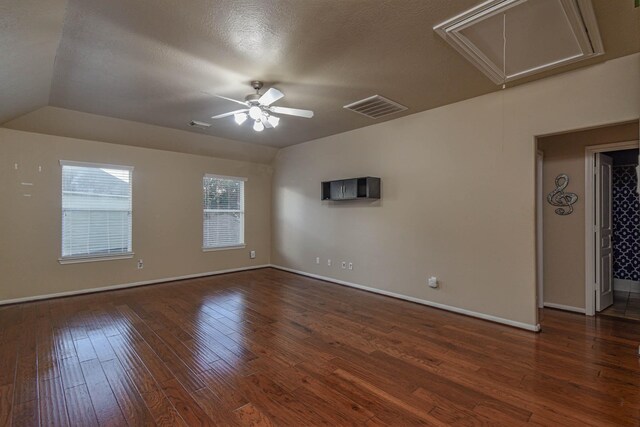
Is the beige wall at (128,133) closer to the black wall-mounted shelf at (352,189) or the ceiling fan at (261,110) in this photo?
the black wall-mounted shelf at (352,189)

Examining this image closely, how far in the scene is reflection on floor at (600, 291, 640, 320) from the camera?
388 centimetres

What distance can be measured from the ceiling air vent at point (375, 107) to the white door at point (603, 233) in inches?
104

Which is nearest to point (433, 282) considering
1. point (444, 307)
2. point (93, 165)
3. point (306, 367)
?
point (444, 307)

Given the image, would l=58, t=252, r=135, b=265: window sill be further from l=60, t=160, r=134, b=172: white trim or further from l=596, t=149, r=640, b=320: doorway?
l=596, t=149, r=640, b=320: doorway

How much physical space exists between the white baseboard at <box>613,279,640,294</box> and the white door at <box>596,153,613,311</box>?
4.03ft

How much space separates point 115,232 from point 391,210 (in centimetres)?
465

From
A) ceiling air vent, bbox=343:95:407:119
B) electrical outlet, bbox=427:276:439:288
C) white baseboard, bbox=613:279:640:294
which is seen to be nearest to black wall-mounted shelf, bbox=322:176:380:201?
ceiling air vent, bbox=343:95:407:119

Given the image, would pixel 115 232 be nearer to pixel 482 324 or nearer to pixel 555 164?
pixel 482 324

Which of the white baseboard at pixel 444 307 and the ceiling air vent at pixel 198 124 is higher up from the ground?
the ceiling air vent at pixel 198 124

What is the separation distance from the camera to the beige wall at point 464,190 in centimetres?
316

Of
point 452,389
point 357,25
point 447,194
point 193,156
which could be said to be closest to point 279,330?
point 452,389

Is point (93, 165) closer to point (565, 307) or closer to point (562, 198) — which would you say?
point (562, 198)

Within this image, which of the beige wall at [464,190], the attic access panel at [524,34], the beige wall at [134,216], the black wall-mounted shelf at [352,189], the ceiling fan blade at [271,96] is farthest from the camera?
the black wall-mounted shelf at [352,189]

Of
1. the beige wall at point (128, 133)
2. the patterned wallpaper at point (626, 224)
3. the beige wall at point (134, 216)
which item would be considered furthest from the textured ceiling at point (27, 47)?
the patterned wallpaper at point (626, 224)
